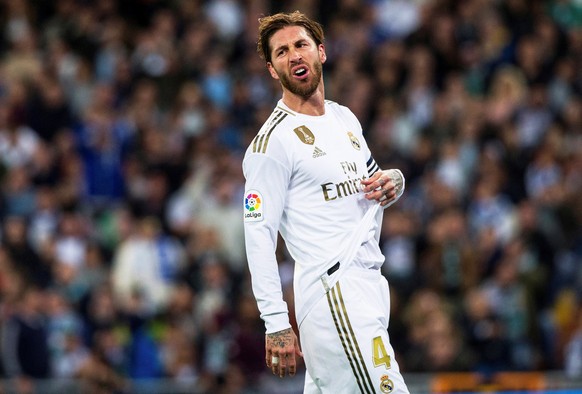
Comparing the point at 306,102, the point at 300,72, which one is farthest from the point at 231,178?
the point at 300,72

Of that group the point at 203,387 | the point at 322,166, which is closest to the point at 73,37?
the point at 203,387

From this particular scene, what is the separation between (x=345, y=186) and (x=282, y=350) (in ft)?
3.39

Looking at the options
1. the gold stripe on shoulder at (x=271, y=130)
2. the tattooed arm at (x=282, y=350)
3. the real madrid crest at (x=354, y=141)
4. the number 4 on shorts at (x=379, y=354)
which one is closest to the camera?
the tattooed arm at (x=282, y=350)

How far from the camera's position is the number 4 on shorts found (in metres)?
6.86

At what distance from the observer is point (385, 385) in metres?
6.86

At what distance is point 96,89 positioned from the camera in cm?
1780

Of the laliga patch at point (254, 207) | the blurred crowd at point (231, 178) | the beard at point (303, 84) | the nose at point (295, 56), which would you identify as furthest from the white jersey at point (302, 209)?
the blurred crowd at point (231, 178)

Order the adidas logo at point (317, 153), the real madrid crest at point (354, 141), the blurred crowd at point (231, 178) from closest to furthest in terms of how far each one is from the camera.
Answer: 1. the adidas logo at point (317, 153)
2. the real madrid crest at point (354, 141)
3. the blurred crowd at point (231, 178)

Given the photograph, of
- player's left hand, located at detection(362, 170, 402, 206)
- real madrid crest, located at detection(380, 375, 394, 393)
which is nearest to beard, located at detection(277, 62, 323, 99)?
player's left hand, located at detection(362, 170, 402, 206)

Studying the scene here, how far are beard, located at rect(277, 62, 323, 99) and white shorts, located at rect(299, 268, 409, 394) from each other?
3.50 feet

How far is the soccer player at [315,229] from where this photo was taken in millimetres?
6867

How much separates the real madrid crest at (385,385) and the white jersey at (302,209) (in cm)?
58

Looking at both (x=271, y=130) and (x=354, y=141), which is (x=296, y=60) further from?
(x=354, y=141)

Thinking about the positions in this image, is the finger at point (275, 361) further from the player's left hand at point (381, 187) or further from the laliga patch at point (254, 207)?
the player's left hand at point (381, 187)
